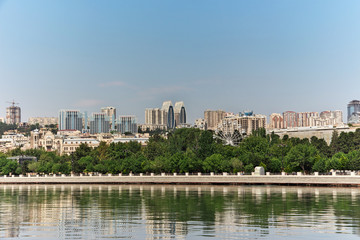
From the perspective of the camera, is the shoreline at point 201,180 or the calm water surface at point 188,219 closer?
the calm water surface at point 188,219

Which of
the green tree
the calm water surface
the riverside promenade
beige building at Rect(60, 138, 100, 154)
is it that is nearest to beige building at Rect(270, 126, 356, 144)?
beige building at Rect(60, 138, 100, 154)

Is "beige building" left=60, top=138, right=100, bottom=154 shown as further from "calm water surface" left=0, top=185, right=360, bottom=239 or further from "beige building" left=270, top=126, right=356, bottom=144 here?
"calm water surface" left=0, top=185, right=360, bottom=239

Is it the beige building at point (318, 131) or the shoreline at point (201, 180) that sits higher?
the beige building at point (318, 131)

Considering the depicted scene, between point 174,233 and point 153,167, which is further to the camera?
point 153,167

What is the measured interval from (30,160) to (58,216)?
303 ft

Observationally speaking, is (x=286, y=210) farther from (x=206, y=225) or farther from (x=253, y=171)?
(x=253, y=171)

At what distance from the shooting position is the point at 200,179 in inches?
3280

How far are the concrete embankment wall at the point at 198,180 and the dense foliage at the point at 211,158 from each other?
14.6 feet

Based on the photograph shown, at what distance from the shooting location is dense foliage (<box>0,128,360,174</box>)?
81.4 metres

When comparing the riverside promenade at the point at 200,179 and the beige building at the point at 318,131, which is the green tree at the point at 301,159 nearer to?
the riverside promenade at the point at 200,179

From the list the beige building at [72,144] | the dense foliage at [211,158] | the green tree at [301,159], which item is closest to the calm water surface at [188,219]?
the green tree at [301,159]

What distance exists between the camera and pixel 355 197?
50.1 m

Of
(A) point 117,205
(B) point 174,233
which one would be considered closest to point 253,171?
(A) point 117,205

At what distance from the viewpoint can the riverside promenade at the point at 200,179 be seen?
2736 inches
